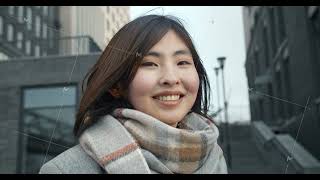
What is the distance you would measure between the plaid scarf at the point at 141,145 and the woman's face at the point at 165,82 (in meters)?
0.03

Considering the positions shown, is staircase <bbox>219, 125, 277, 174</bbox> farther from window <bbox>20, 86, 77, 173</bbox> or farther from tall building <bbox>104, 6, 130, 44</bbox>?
tall building <bbox>104, 6, 130, 44</bbox>

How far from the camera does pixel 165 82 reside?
3.77 feet

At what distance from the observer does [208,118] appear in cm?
142

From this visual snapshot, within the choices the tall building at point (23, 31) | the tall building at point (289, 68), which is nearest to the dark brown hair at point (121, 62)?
the tall building at point (23, 31)

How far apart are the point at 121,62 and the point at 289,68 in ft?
33.6

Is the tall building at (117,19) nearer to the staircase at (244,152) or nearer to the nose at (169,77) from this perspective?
the nose at (169,77)

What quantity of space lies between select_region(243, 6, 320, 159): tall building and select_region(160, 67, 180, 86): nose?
175 inches

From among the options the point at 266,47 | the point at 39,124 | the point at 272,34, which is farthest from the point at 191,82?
the point at 266,47

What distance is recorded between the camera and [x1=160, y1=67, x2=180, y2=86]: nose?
114cm

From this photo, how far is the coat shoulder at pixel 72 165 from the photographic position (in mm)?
1195

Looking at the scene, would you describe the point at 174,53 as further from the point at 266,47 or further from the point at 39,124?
the point at 266,47

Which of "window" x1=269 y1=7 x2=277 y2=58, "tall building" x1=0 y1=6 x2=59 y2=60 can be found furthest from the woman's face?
"window" x1=269 y1=7 x2=277 y2=58
